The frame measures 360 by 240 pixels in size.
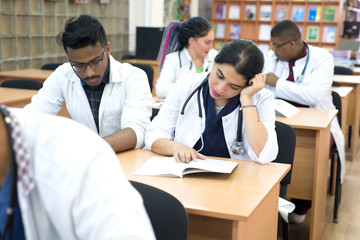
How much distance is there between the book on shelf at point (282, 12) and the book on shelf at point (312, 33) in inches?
19.7

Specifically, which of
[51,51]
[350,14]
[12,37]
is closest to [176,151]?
[12,37]

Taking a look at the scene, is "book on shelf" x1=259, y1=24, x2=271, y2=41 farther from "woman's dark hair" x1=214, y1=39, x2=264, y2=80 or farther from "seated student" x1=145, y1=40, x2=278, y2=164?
"woman's dark hair" x1=214, y1=39, x2=264, y2=80

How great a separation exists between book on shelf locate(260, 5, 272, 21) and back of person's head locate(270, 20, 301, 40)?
5.82 meters

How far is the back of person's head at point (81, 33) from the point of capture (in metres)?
1.92

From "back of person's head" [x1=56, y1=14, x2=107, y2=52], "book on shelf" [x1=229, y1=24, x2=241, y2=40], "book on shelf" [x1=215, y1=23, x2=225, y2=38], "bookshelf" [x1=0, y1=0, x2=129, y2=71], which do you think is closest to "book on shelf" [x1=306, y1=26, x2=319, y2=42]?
"book on shelf" [x1=229, y1=24, x2=241, y2=40]

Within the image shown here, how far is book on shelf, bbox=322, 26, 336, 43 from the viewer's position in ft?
28.3

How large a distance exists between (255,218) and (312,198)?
1156 millimetres

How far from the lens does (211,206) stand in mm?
1395

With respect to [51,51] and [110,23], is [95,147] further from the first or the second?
[110,23]

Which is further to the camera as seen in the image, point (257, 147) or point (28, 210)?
point (257, 147)

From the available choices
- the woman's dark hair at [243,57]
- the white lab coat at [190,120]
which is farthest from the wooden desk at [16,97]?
the woman's dark hair at [243,57]

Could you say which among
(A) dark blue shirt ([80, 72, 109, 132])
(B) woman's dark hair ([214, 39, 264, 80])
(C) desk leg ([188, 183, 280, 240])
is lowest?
(C) desk leg ([188, 183, 280, 240])

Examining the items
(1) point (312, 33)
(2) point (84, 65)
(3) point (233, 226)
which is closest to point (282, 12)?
(1) point (312, 33)

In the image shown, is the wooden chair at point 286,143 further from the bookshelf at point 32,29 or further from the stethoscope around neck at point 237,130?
the bookshelf at point 32,29
